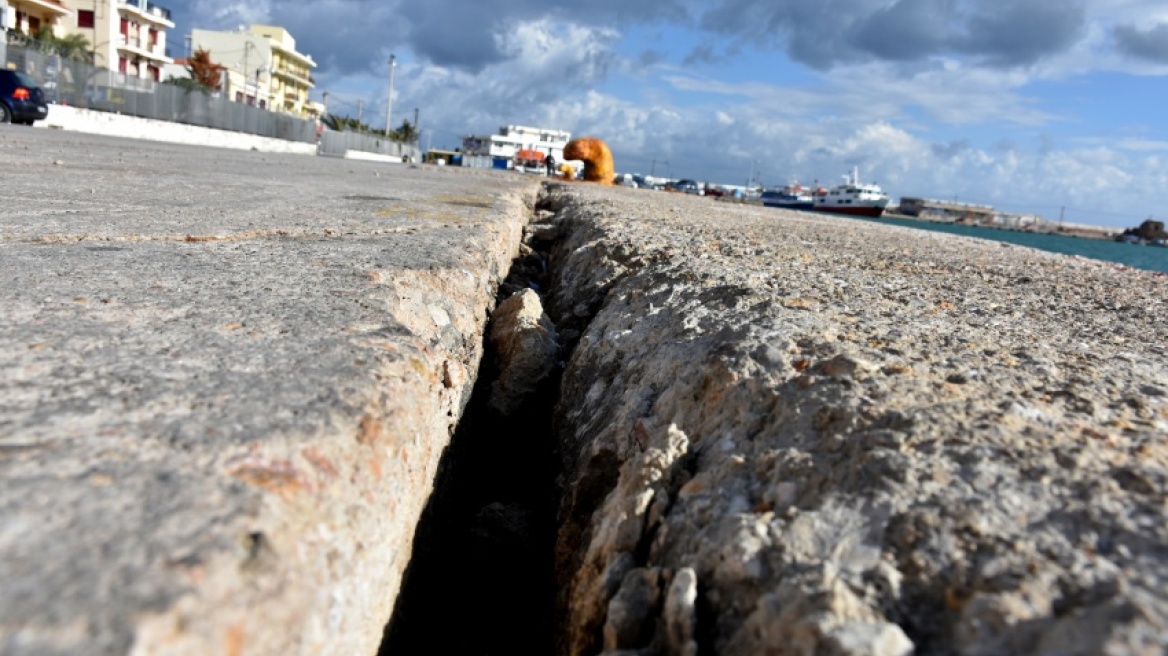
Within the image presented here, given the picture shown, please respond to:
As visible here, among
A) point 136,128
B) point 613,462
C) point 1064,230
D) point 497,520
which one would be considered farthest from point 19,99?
point 1064,230

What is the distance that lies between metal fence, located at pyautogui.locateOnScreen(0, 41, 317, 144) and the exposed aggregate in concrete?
829 inches

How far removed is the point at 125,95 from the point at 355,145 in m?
14.1

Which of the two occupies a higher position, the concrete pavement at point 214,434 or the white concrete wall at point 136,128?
the white concrete wall at point 136,128

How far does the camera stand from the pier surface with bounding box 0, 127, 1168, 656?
2.75 feet

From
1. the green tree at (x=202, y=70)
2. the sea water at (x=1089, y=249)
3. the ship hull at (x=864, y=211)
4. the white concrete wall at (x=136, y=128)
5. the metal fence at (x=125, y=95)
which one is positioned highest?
the green tree at (x=202, y=70)

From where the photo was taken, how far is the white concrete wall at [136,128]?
17328 mm

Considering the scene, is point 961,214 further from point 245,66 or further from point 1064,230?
point 245,66

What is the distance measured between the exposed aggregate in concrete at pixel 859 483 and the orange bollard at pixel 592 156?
16356mm

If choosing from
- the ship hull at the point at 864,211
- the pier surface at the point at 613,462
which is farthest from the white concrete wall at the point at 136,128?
the ship hull at the point at 864,211

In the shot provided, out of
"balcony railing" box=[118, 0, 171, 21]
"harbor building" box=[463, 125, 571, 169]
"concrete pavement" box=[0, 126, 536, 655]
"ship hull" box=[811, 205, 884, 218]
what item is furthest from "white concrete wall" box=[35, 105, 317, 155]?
"harbor building" box=[463, 125, 571, 169]

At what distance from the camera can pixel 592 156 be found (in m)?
18.1

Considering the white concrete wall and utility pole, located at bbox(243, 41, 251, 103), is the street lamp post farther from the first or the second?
the white concrete wall

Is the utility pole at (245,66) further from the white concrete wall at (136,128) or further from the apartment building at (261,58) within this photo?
the white concrete wall at (136,128)

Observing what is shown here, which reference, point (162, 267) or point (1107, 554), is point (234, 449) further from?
point (162, 267)
